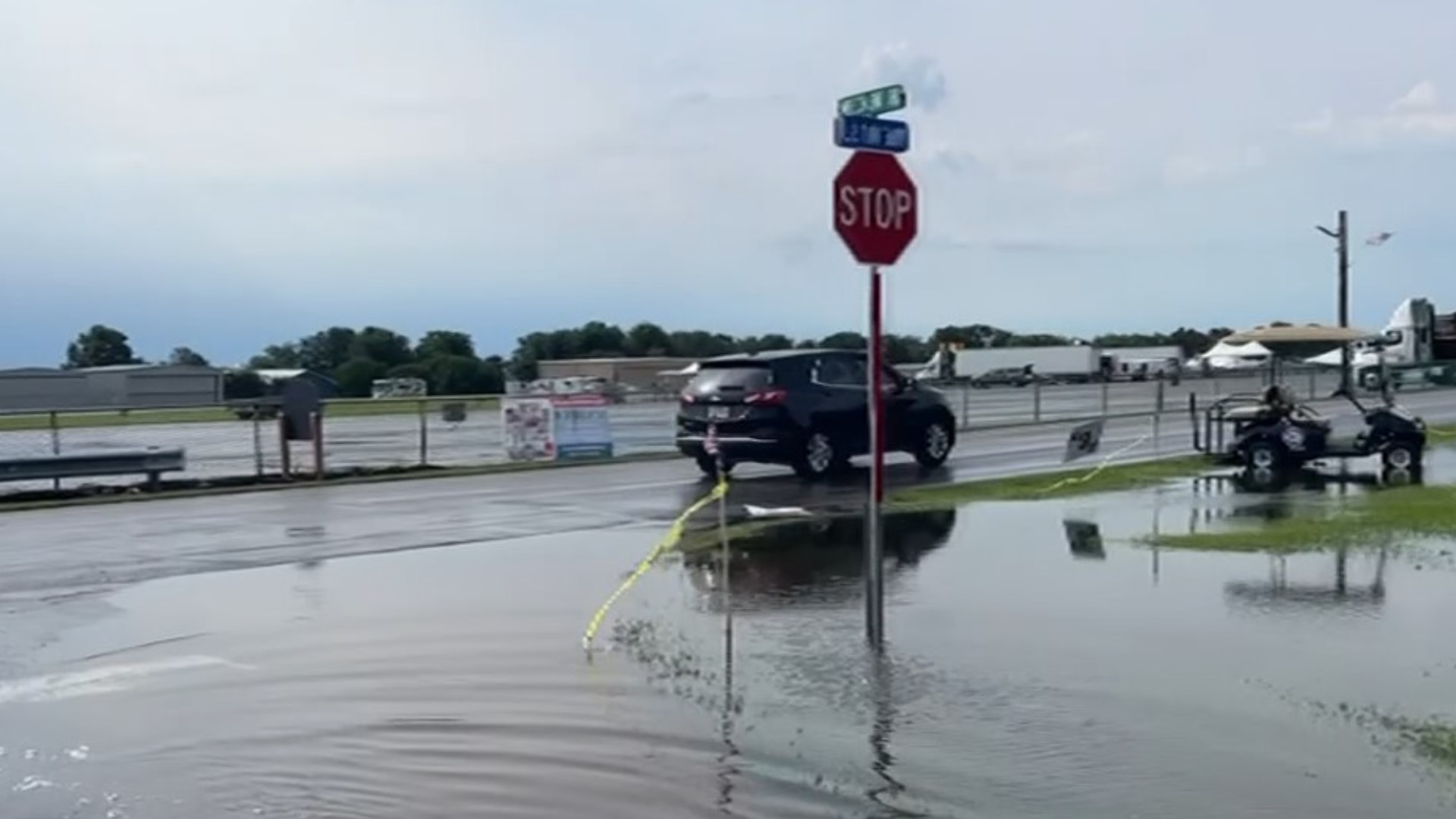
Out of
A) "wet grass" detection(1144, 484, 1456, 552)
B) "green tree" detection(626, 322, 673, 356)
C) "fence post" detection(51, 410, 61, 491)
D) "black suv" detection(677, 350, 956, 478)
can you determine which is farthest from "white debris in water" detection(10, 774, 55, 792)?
"green tree" detection(626, 322, 673, 356)

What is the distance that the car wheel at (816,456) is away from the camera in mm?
22234

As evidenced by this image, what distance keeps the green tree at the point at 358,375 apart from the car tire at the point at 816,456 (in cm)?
2439

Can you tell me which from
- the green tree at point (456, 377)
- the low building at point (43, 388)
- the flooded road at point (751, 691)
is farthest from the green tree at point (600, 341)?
the flooded road at point (751, 691)

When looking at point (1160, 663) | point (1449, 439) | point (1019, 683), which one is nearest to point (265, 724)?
point (1019, 683)

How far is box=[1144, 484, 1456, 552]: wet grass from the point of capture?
1357 cm

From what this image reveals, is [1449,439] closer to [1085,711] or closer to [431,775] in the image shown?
[1085,711]

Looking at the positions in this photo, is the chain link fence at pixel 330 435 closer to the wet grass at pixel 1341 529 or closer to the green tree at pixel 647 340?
the wet grass at pixel 1341 529

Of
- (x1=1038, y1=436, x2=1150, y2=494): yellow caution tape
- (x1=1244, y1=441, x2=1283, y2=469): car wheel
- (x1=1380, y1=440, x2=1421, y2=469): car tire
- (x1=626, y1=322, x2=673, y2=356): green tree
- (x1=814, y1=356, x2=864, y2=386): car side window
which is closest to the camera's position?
(x1=1038, y1=436, x2=1150, y2=494): yellow caution tape

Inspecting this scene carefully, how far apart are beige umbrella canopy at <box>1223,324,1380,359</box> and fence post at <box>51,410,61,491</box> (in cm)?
1791

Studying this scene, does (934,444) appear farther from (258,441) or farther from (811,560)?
(811,560)

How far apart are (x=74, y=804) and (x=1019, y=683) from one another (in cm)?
443

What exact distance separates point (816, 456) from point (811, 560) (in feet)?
29.5

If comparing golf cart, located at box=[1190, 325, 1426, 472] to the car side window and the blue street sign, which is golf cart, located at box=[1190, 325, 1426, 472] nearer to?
the car side window

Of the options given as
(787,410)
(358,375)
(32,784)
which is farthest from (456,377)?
(32,784)
